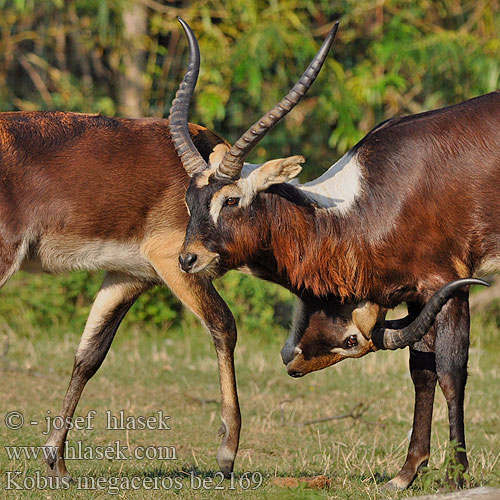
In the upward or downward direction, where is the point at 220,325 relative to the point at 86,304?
upward

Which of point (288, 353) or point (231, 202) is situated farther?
point (288, 353)

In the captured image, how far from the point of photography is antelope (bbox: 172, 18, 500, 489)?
5312 mm

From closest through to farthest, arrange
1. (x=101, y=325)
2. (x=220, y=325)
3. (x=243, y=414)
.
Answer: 1. (x=220, y=325)
2. (x=101, y=325)
3. (x=243, y=414)

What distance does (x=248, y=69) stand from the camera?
441 inches

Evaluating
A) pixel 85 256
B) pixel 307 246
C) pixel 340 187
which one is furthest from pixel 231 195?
pixel 85 256

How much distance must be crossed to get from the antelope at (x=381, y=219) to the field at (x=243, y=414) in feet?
2.49

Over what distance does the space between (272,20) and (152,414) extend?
5759 mm

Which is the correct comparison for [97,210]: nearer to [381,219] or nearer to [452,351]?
[381,219]

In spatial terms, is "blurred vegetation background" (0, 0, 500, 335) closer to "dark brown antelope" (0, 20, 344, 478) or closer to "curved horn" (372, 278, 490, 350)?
"dark brown antelope" (0, 20, 344, 478)

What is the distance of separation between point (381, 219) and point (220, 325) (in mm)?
1196

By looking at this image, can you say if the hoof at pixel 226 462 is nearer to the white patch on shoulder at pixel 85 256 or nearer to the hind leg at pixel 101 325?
the hind leg at pixel 101 325

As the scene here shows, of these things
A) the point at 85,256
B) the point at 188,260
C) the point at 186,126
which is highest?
the point at 186,126

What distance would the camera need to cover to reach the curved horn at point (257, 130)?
526 cm

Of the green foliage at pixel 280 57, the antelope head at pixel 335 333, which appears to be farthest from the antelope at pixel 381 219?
the green foliage at pixel 280 57
